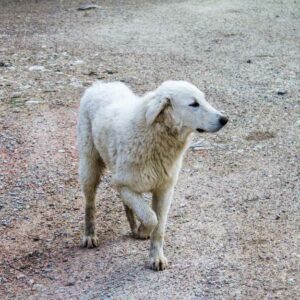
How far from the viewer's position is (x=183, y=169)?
322 inches

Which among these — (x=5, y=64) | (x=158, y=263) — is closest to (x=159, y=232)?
(x=158, y=263)

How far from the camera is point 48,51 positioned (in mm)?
13258

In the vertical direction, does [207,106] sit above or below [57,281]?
above

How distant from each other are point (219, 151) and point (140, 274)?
3073 millimetres

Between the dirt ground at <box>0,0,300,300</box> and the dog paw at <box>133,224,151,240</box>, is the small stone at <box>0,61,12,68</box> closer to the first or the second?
the dirt ground at <box>0,0,300,300</box>

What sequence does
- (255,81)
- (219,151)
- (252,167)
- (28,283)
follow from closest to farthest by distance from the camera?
(28,283)
(252,167)
(219,151)
(255,81)

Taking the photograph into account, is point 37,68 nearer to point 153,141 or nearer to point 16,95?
point 16,95

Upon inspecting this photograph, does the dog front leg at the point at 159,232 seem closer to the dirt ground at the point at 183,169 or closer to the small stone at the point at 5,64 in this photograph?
the dirt ground at the point at 183,169

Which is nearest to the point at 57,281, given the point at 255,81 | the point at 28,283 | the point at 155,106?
the point at 28,283

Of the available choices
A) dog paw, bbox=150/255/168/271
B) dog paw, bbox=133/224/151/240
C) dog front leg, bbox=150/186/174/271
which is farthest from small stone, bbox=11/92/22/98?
dog paw, bbox=150/255/168/271

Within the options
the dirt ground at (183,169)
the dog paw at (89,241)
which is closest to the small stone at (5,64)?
the dirt ground at (183,169)

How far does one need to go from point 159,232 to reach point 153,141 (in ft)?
2.47

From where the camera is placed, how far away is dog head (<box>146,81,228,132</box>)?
5684mm

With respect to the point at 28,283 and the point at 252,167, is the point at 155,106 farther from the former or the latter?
the point at 252,167
